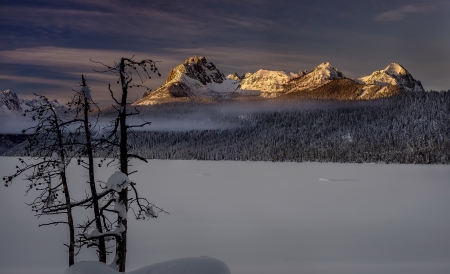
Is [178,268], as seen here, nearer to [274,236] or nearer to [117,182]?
[117,182]

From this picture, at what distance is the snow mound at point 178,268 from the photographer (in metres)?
6.75

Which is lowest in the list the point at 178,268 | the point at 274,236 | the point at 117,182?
the point at 274,236

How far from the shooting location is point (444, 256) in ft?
55.9

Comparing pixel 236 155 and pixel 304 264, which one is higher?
pixel 304 264

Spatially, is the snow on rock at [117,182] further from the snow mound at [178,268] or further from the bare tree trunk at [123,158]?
the snow mound at [178,268]

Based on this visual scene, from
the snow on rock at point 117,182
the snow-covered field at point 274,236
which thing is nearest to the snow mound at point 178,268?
the snow on rock at point 117,182

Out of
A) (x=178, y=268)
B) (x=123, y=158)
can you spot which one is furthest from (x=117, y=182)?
(x=178, y=268)

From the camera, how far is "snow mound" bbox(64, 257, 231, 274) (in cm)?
675

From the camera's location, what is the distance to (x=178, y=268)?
6.79m

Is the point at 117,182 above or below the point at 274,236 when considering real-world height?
above

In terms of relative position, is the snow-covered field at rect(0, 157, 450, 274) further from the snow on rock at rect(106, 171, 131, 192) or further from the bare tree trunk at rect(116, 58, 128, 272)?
the snow on rock at rect(106, 171, 131, 192)

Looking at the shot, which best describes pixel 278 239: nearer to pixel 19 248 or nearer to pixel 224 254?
pixel 224 254

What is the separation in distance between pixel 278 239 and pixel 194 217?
7.58 metres

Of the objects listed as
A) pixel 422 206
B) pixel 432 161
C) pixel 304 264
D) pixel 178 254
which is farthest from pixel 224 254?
pixel 432 161
